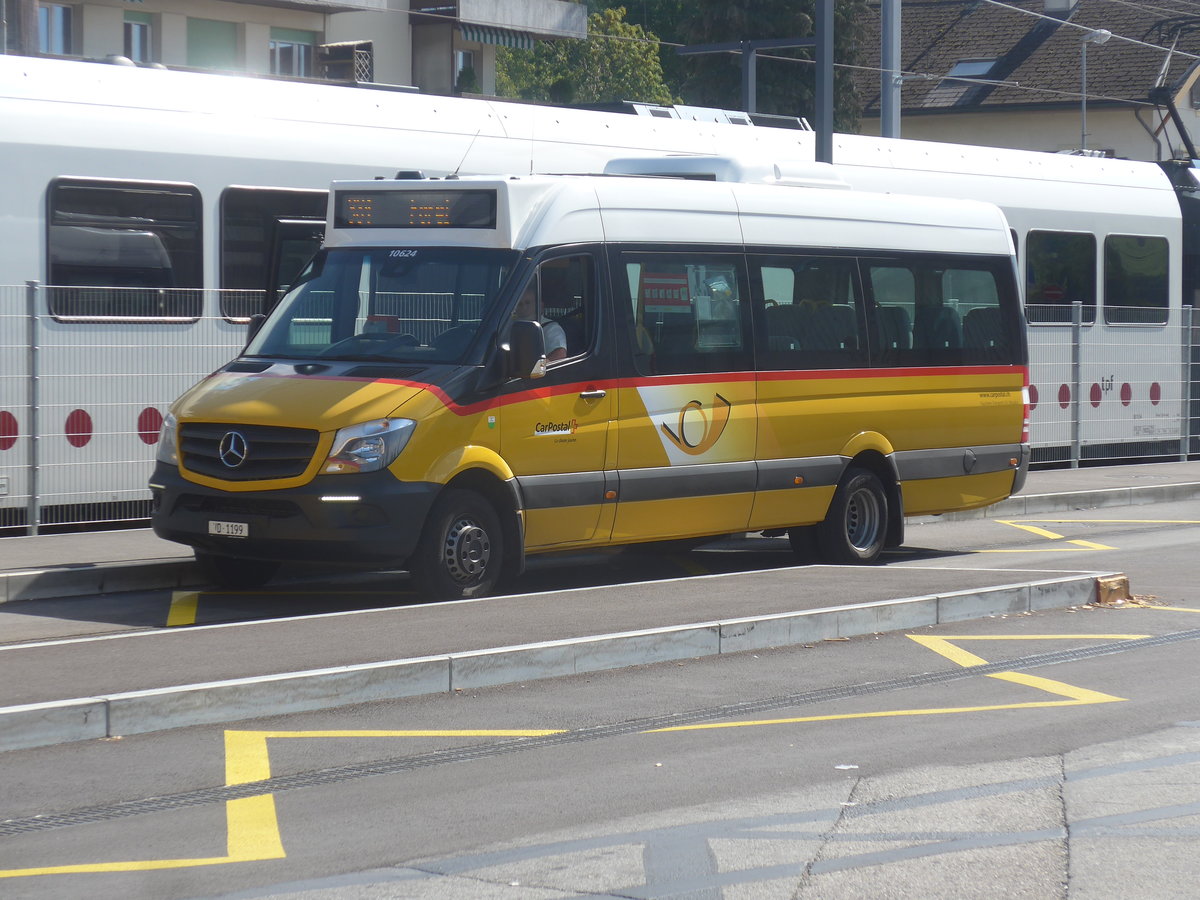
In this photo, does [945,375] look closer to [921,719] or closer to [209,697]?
[921,719]

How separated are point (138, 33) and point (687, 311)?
2822 cm

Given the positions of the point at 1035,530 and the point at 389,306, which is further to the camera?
the point at 1035,530

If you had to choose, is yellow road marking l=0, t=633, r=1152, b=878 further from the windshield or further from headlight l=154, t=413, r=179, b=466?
headlight l=154, t=413, r=179, b=466

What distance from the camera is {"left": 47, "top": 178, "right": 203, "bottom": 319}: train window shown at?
12.8 metres

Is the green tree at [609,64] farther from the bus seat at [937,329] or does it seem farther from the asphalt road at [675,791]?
the asphalt road at [675,791]

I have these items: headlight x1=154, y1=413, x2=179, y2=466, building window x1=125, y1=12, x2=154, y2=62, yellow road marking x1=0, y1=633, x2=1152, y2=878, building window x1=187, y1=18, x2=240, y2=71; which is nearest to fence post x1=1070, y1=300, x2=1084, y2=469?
yellow road marking x1=0, y1=633, x2=1152, y2=878

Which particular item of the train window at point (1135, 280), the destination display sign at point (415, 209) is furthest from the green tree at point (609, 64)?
the destination display sign at point (415, 209)

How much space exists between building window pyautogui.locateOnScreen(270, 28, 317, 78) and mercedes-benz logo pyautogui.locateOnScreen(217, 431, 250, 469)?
3077cm

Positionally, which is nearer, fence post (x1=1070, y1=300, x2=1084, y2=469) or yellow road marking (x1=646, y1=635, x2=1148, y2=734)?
yellow road marking (x1=646, y1=635, x2=1148, y2=734)

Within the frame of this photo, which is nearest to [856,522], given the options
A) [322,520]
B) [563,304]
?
[563,304]

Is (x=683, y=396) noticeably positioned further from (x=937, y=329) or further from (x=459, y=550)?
(x=937, y=329)

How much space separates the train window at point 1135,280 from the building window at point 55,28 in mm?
23181

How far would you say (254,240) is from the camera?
45.2 feet

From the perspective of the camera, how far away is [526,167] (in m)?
15.1
